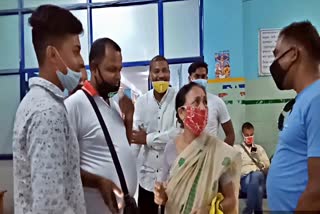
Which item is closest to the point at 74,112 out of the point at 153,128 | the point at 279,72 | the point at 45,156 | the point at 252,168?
the point at 45,156

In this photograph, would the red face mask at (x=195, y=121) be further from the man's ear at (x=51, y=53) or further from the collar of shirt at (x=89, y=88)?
the man's ear at (x=51, y=53)

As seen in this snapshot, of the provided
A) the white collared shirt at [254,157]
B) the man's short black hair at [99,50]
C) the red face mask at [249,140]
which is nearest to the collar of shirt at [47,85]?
the man's short black hair at [99,50]

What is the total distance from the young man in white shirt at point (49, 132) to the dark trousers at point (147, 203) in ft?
4.92

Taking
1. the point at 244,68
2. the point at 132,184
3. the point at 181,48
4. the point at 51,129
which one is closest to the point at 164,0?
the point at 181,48

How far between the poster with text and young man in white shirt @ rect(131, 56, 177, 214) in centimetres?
197

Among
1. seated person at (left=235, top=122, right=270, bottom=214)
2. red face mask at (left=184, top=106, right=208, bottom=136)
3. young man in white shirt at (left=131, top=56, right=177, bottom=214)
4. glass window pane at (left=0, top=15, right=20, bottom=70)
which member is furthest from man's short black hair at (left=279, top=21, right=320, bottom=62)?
glass window pane at (left=0, top=15, right=20, bottom=70)

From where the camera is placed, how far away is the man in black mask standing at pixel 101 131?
1.83 m

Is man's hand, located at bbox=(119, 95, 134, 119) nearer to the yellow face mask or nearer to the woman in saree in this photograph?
the woman in saree

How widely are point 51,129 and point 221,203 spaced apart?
41.1 inches

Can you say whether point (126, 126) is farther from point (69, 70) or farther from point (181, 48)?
point (181, 48)

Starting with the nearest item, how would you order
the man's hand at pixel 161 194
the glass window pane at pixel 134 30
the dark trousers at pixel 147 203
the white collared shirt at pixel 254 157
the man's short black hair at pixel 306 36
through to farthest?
the man's short black hair at pixel 306 36 → the man's hand at pixel 161 194 → the dark trousers at pixel 147 203 → the white collared shirt at pixel 254 157 → the glass window pane at pixel 134 30

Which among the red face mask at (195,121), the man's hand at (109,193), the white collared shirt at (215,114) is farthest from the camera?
the white collared shirt at (215,114)

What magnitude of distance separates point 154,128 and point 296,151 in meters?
1.56

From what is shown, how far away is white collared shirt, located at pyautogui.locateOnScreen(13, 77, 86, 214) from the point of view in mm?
1274
